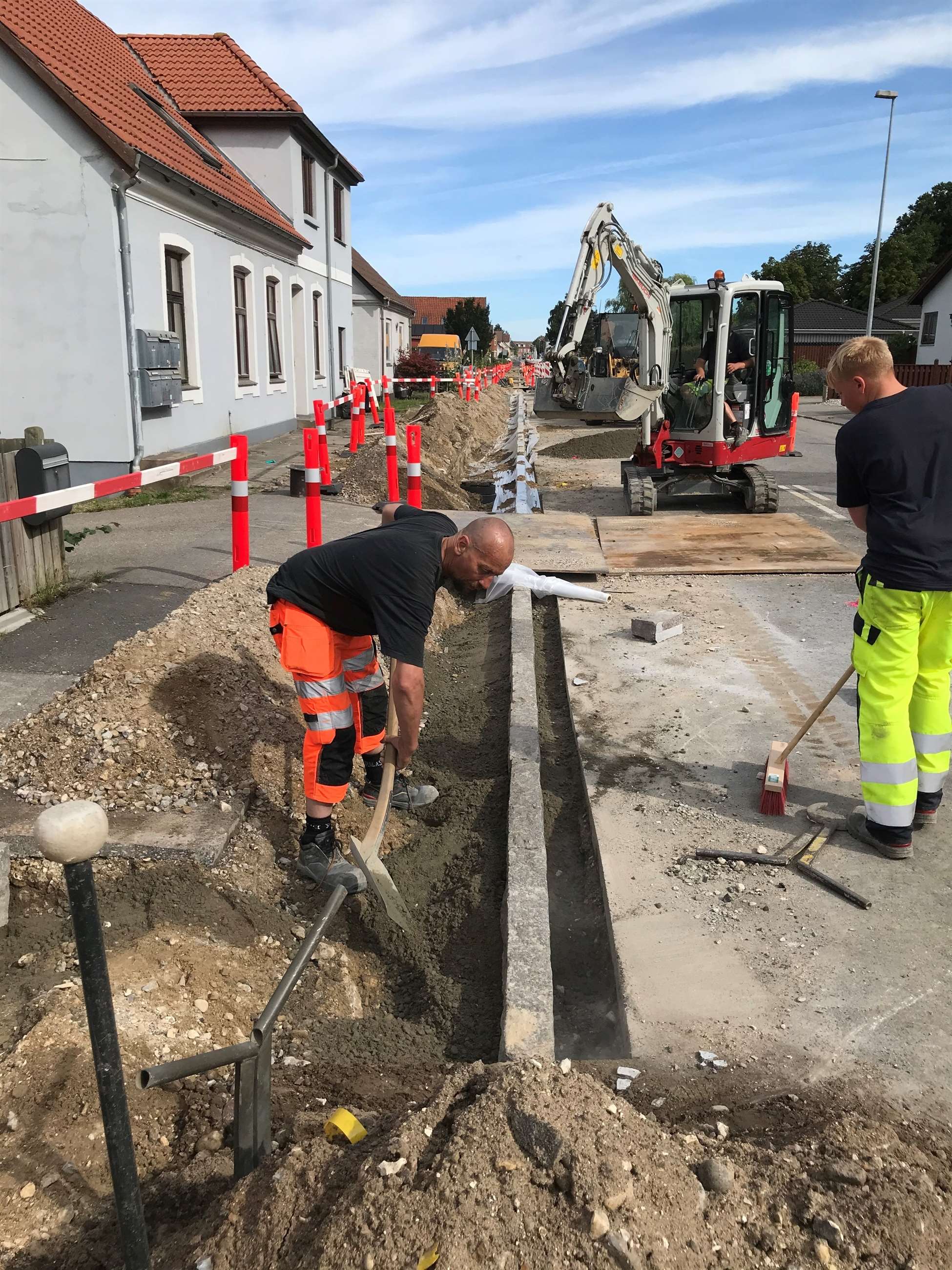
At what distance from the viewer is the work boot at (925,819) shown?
4.54 m

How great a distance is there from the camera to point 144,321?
13.5 metres

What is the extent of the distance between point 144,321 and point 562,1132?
13438mm

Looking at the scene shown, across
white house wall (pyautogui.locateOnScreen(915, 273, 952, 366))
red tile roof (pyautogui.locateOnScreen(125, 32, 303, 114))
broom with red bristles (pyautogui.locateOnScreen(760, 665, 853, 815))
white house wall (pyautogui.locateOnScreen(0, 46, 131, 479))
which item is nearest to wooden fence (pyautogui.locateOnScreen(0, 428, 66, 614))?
broom with red bristles (pyautogui.locateOnScreen(760, 665, 853, 815))

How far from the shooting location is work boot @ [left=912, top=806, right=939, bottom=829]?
4.54 meters

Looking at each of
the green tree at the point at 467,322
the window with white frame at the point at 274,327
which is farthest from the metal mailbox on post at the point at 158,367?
the green tree at the point at 467,322

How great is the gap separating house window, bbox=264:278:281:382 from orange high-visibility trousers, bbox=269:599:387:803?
17081 millimetres

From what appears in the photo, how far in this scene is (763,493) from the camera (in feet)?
42.9

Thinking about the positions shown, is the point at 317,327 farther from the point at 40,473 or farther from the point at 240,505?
the point at 40,473

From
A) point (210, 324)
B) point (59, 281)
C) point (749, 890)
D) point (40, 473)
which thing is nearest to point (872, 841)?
point (749, 890)

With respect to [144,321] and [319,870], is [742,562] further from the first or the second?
[144,321]

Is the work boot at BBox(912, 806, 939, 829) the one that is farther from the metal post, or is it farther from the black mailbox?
the black mailbox

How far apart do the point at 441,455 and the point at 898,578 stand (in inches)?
589

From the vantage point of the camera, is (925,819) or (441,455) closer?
(925,819)

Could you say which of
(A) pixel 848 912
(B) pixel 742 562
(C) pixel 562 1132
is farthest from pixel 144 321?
(C) pixel 562 1132
